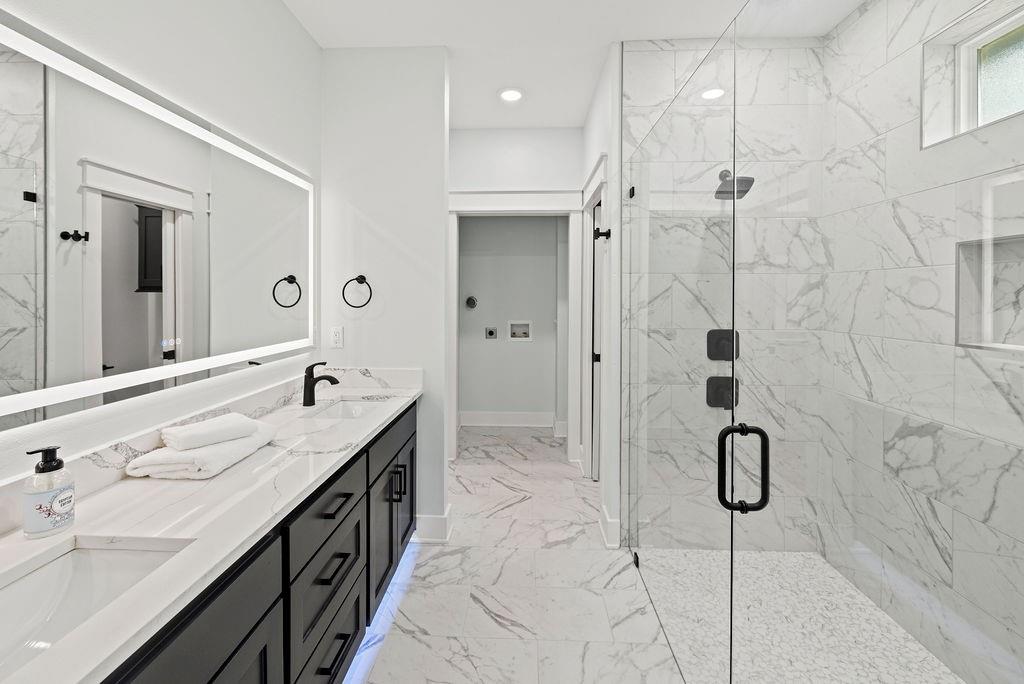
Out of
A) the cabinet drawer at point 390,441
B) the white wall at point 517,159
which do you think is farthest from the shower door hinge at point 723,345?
the white wall at point 517,159

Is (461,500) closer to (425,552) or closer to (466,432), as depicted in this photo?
(425,552)

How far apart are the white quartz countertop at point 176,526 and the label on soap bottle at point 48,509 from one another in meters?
0.03

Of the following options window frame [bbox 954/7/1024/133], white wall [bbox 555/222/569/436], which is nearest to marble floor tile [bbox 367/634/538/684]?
window frame [bbox 954/7/1024/133]

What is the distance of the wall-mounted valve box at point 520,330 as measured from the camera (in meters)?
5.45

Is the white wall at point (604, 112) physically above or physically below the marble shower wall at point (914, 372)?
above

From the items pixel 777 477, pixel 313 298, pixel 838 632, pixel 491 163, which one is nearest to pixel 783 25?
pixel 777 477

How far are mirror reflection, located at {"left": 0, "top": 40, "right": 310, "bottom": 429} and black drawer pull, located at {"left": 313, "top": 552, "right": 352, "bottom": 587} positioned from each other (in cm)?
74

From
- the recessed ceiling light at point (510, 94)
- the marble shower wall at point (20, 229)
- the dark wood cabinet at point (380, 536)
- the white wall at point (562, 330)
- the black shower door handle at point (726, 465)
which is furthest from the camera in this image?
the white wall at point (562, 330)

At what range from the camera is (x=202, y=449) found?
1503mm

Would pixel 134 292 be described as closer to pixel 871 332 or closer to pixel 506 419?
pixel 871 332

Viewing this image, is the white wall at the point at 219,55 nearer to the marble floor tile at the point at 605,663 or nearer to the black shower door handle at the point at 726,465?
the black shower door handle at the point at 726,465

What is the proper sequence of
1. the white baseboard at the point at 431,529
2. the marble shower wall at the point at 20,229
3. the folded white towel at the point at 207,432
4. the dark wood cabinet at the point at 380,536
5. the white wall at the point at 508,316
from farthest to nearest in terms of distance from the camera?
the white wall at the point at 508,316 < the white baseboard at the point at 431,529 < the dark wood cabinet at the point at 380,536 < the folded white towel at the point at 207,432 < the marble shower wall at the point at 20,229

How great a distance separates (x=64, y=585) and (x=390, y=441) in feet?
4.27

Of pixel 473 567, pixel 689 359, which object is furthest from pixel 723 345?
pixel 473 567
